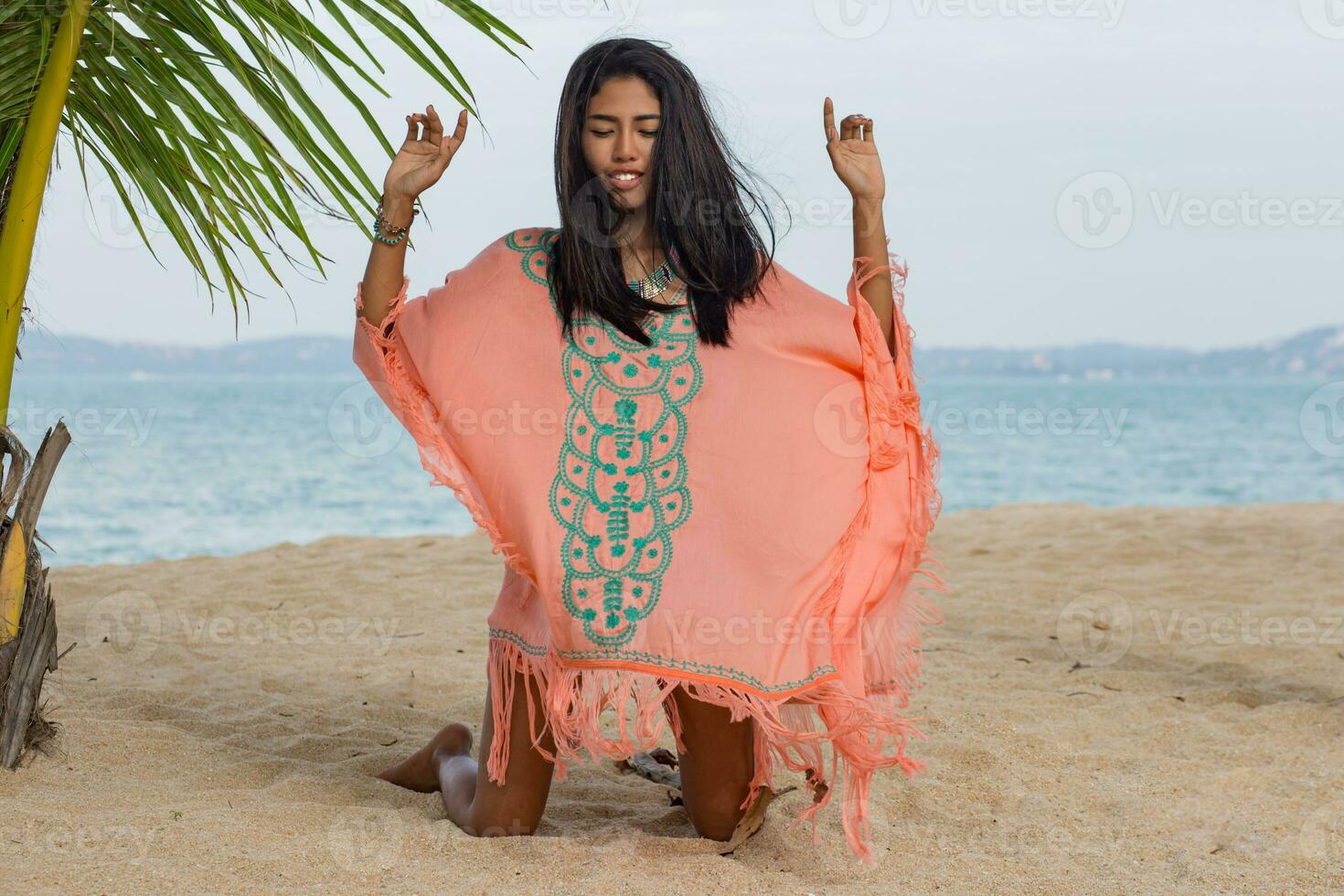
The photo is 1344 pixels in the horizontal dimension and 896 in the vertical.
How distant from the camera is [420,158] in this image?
2.17 meters

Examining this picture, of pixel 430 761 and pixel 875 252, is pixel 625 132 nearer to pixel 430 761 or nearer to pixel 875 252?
pixel 875 252

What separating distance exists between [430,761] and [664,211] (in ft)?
4.21

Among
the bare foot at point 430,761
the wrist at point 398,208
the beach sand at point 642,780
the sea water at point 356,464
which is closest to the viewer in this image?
the beach sand at point 642,780

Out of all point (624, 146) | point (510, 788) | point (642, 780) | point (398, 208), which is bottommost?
point (642, 780)

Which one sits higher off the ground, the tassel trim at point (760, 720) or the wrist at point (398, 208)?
the wrist at point (398, 208)

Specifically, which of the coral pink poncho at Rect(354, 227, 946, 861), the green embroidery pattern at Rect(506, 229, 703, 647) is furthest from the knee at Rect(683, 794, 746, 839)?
the green embroidery pattern at Rect(506, 229, 703, 647)

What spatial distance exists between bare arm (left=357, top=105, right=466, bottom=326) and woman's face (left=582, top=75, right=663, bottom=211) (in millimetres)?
257

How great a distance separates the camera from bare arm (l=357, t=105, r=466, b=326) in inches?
85.0

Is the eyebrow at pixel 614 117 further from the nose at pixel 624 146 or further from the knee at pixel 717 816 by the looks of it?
the knee at pixel 717 816

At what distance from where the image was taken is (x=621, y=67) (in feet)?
7.27

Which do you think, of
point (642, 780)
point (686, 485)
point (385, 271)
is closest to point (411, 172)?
point (385, 271)

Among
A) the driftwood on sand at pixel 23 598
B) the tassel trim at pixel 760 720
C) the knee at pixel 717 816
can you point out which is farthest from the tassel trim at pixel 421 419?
the driftwood on sand at pixel 23 598

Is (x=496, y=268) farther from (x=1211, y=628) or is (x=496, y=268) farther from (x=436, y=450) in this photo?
(x=1211, y=628)

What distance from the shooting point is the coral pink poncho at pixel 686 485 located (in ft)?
7.01
